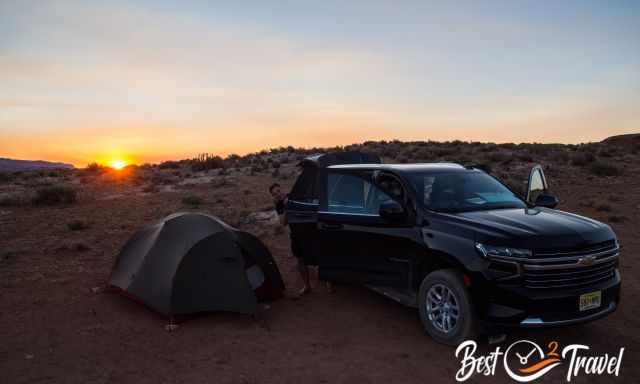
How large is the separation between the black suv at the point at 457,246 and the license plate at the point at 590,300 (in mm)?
13

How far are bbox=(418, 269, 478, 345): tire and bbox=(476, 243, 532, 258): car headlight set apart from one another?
0.44 metres

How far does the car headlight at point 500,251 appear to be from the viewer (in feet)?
16.6

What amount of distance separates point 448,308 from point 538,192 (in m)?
2.59

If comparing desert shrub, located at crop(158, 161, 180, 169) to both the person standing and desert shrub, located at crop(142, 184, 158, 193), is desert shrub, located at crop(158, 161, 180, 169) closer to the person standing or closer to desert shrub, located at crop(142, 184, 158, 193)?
desert shrub, located at crop(142, 184, 158, 193)

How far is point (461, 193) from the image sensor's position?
6.48 m

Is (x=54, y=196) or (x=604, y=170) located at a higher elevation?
(x=604, y=170)

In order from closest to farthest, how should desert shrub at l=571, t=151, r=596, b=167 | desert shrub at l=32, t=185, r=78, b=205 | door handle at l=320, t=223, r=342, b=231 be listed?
door handle at l=320, t=223, r=342, b=231
desert shrub at l=32, t=185, r=78, b=205
desert shrub at l=571, t=151, r=596, b=167

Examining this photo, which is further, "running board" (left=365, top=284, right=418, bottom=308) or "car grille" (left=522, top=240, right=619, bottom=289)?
"running board" (left=365, top=284, right=418, bottom=308)

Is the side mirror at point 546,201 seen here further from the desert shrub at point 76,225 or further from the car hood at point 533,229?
the desert shrub at point 76,225

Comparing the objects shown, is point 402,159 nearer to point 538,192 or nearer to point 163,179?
point 163,179

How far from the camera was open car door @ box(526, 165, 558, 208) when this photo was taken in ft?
22.2

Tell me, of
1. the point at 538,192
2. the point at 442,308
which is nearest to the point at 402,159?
the point at 538,192

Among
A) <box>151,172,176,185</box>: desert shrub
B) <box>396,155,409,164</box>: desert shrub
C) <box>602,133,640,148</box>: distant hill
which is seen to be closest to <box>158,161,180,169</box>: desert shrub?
<box>151,172,176,185</box>: desert shrub

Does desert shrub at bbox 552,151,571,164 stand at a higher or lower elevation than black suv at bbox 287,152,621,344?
higher
